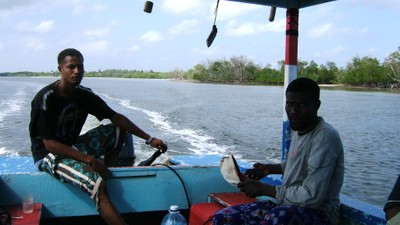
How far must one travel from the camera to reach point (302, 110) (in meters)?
2.25

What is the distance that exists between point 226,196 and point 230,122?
15.7m

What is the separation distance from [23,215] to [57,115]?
0.75 metres

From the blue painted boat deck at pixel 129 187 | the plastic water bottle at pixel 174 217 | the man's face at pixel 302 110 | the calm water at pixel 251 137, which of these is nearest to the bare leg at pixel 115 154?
the blue painted boat deck at pixel 129 187

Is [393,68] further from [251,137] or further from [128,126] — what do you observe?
[128,126]

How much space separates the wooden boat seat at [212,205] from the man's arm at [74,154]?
0.66m

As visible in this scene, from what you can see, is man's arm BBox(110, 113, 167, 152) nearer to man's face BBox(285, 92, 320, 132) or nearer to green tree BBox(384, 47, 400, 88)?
man's face BBox(285, 92, 320, 132)

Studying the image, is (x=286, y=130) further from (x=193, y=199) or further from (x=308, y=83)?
(x=308, y=83)

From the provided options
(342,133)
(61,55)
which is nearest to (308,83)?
(61,55)

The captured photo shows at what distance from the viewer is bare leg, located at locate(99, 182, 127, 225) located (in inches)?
112

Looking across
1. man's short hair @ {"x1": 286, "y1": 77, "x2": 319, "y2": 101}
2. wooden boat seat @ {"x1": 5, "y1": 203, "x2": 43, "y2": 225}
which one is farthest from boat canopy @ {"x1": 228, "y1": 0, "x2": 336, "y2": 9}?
wooden boat seat @ {"x1": 5, "y1": 203, "x2": 43, "y2": 225}

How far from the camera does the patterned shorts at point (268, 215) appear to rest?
213cm

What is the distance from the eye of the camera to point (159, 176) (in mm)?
3260

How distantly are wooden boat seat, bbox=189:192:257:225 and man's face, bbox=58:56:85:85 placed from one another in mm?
1264

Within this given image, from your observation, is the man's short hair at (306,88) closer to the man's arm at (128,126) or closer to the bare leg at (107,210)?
the bare leg at (107,210)
